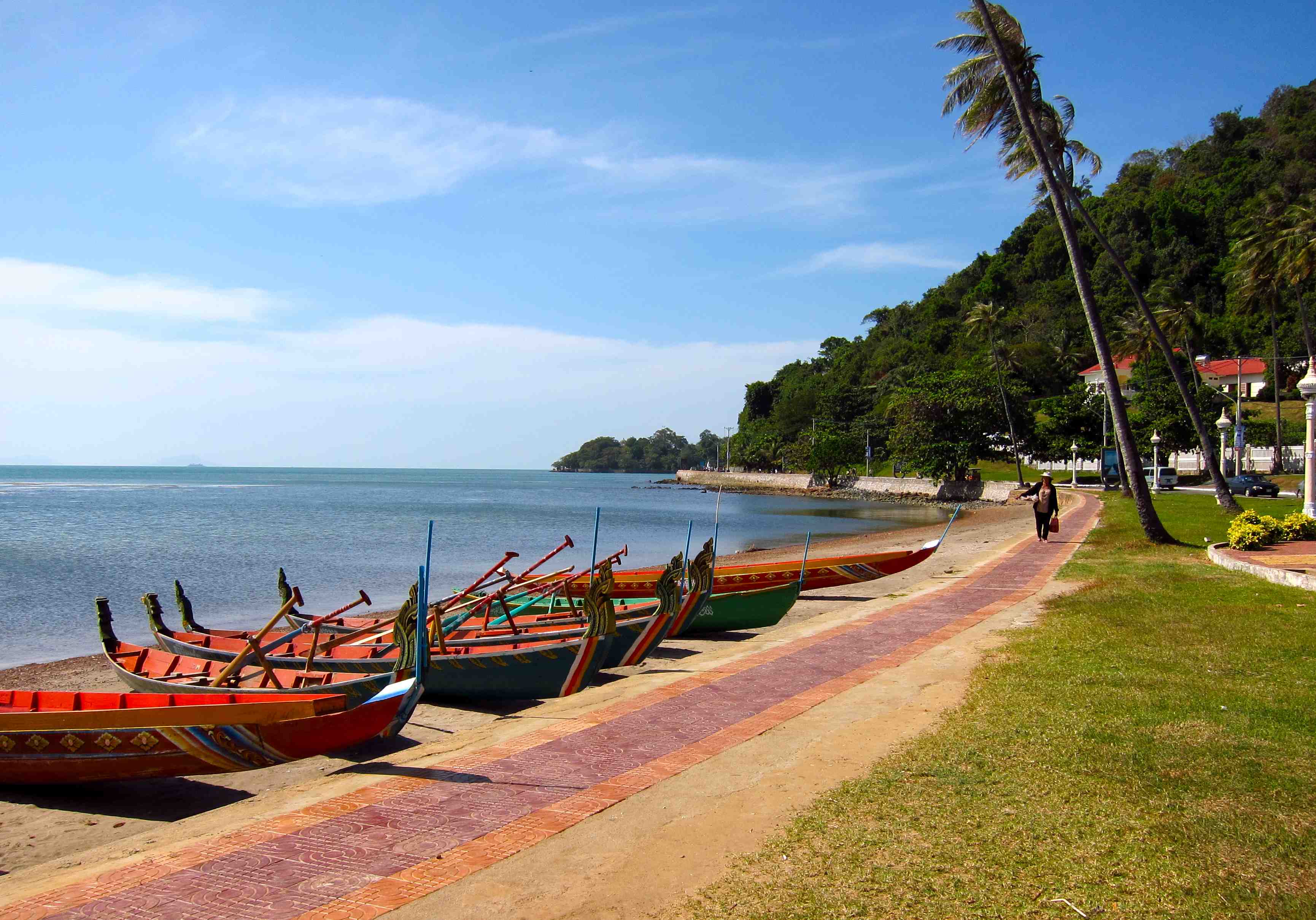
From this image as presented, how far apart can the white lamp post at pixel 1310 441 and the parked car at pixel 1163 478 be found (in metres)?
25.9

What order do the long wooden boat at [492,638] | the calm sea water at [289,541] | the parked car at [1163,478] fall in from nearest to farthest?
the long wooden boat at [492,638], the calm sea water at [289,541], the parked car at [1163,478]

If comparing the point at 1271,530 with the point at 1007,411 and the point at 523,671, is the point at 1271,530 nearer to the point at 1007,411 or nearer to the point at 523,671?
the point at 523,671

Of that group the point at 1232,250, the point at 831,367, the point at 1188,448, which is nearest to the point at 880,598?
the point at 1232,250

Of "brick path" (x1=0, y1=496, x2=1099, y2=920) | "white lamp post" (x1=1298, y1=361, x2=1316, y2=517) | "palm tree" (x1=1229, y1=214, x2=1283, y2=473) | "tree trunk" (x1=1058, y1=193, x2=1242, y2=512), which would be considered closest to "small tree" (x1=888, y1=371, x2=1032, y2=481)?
"palm tree" (x1=1229, y1=214, x2=1283, y2=473)

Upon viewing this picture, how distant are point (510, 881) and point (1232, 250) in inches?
2145

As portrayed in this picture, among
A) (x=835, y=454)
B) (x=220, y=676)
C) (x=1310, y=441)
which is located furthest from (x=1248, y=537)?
(x=835, y=454)

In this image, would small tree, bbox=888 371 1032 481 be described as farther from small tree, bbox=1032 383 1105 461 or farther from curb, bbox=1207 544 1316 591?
curb, bbox=1207 544 1316 591

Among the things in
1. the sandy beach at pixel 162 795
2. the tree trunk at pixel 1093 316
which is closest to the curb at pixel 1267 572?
the tree trunk at pixel 1093 316

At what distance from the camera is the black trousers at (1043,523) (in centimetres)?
2228

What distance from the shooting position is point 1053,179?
65.4ft

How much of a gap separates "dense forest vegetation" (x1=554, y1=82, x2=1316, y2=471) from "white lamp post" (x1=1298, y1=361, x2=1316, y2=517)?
1233 inches

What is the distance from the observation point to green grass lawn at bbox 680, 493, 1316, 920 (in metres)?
4.07

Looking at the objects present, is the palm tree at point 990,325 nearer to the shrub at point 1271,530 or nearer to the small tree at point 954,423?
the small tree at point 954,423

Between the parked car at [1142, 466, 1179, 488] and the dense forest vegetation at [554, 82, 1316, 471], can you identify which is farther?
the dense forest vegetation at [554, 82, 1316, 471]
